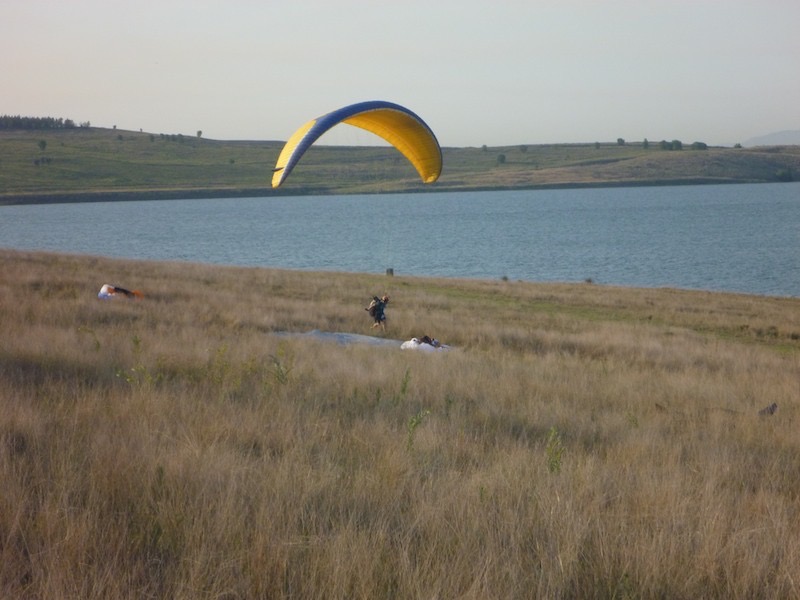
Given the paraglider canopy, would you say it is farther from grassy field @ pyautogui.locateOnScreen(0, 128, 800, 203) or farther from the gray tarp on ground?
grassy field @ pyautogui.locateOnScreen(0, 128, 800, 203)

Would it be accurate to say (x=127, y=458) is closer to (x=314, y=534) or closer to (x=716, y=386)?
(x=314, y=534)

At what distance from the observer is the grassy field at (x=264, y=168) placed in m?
129

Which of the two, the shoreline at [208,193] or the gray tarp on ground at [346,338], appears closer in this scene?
the gray tarp on ground at [346,338]

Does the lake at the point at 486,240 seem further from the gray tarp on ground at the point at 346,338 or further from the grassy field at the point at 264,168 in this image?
the gray tarp on ground at the point at 346,338

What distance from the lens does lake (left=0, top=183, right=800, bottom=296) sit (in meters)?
50.6

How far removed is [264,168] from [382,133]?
14814 cm

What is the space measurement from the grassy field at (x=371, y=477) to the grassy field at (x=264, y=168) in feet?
371

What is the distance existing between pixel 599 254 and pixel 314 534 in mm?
59505

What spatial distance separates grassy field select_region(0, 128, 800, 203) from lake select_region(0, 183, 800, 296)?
12.5 m

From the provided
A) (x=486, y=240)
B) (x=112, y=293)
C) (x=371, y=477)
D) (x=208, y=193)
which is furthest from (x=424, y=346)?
(x=208, y=193)

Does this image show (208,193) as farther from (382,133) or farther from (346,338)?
(346,338)

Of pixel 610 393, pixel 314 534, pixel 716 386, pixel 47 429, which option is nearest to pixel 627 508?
pixel 314 534

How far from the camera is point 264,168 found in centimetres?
16012

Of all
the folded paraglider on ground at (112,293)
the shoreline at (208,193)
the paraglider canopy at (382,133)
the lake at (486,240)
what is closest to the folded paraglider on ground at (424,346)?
the paraglider canopy at (382,133)
